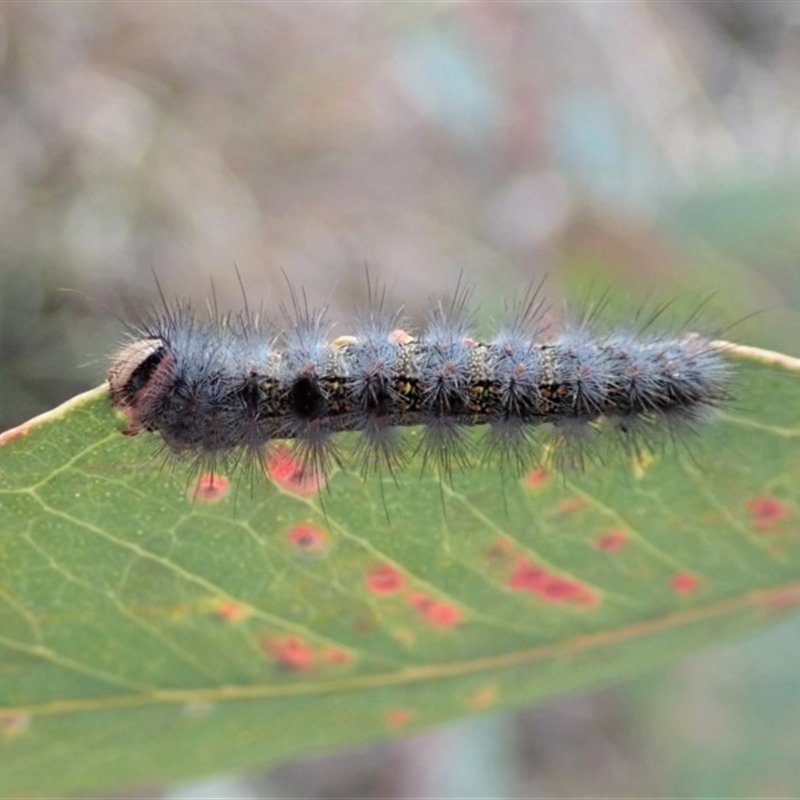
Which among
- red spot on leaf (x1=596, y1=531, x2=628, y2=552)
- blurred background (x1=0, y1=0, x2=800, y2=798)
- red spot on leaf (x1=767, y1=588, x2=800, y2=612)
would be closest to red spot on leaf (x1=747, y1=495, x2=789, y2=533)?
red spot on leaf (x1=767, y1=588, x2=800, y2=612)

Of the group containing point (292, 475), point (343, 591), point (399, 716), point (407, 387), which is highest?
point (407, 387)

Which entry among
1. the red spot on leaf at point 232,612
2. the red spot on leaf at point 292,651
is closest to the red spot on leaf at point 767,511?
the red spot on leaf at point 292,651

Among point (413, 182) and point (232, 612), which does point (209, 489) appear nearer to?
point (232, 612)

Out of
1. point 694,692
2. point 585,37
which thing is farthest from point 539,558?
point 585,37

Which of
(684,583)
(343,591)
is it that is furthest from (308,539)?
(684,583)

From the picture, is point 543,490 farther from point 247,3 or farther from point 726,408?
point 247,3

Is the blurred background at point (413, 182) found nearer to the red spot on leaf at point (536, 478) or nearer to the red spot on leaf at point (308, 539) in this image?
the red spot on leaf at point (536, 478)
